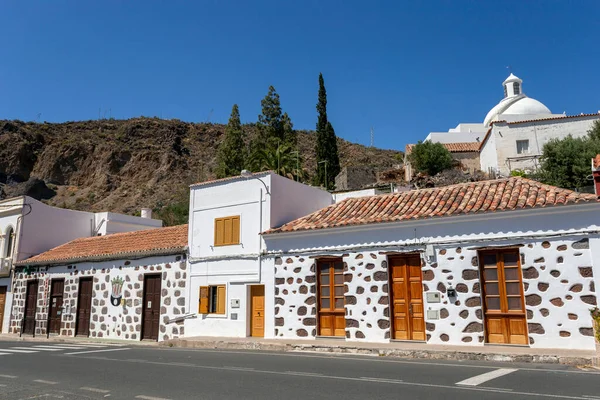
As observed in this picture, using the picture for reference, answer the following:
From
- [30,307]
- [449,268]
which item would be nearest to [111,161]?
[30,307]

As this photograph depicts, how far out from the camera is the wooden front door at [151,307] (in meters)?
19.1

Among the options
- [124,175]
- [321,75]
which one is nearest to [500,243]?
[321,75]

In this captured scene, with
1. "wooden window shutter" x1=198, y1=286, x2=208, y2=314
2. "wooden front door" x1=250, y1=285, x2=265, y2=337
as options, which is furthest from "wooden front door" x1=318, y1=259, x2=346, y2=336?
"wooden window shutter" x1=198, y1=286, x2=208, y2=314

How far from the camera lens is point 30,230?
24.8 metres

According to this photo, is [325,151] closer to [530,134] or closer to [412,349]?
[530,134]

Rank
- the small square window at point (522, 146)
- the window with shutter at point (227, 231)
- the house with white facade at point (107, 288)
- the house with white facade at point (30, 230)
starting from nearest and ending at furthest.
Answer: the window with shutter at point (227, 231) → the house with white facade at point (107, 288) → the house with white facade at point (30, 230) → the small square window at point (522, 146)

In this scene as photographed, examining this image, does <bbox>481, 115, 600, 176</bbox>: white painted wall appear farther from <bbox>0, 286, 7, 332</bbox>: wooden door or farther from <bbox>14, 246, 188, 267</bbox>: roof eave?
<bbox>0, 286, 7, 332</bbox>: wooden door

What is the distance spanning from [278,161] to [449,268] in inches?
935

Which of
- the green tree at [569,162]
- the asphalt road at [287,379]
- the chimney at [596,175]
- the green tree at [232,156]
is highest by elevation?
the green tree at [232,156]

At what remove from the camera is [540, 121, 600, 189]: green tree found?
28703mm

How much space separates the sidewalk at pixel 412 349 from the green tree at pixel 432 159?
1055 inches

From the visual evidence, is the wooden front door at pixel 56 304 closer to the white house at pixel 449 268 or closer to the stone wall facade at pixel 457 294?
the white house at pixel 449 268

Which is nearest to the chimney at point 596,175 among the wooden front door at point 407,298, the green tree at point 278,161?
the wooden front door at point 407,298

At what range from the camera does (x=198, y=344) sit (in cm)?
1608
